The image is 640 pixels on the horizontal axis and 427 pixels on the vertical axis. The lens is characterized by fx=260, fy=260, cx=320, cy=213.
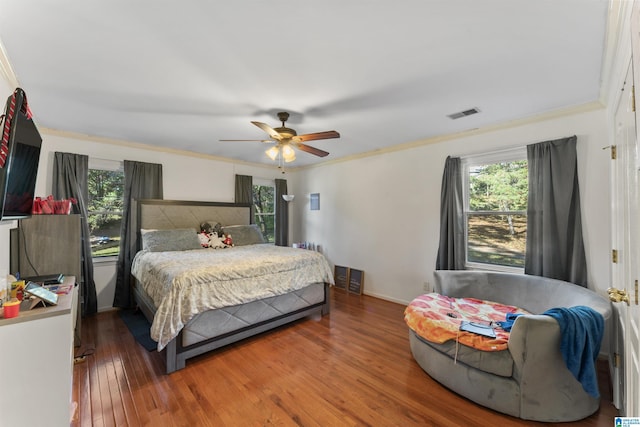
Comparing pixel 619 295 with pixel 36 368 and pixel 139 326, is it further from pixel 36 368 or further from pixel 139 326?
pixel 139 326

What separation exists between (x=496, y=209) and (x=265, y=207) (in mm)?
4217

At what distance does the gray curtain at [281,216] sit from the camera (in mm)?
5715

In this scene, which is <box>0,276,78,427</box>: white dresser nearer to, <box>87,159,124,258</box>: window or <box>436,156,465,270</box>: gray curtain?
<box>87,159,124,258</box>: window

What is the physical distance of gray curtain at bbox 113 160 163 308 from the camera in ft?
12.2

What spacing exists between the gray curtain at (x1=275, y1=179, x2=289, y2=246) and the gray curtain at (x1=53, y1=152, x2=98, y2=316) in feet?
10.2

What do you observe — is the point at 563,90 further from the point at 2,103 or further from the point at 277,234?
the point at 277,234

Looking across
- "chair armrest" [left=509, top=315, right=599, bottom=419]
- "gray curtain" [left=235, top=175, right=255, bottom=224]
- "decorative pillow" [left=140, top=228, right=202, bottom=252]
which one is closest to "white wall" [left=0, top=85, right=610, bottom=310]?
"gray curtain" [left=235, top=175, right=255, bottom=224]

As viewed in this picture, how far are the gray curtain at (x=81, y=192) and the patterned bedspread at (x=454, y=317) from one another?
4.04 meters

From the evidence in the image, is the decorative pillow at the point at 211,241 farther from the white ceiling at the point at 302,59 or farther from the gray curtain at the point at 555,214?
the gray curtain at the point at 555,214

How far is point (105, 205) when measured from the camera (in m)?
3.81

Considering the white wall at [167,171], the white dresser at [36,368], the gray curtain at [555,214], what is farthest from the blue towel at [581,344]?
the white wall at [167,171]

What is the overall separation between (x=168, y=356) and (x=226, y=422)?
0.87 metres

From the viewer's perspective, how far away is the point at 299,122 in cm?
308

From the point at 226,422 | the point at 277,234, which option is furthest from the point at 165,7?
the point at 277,234
